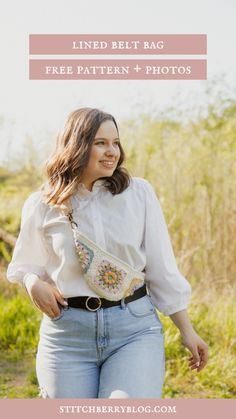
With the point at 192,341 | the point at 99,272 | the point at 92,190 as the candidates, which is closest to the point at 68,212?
the point at 92,190

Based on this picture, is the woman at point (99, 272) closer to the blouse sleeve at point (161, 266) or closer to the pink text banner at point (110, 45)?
the blouse sleeve at point (161, 266)

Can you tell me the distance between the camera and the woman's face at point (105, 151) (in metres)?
2.36

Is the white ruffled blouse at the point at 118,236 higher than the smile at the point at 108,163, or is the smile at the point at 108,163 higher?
the smile at the point at 108,163

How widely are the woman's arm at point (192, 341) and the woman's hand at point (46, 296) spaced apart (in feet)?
1.39

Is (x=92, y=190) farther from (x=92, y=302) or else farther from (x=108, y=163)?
(x=92, y=302)

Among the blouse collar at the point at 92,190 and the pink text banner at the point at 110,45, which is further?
the pink text banner at the point at 110,45

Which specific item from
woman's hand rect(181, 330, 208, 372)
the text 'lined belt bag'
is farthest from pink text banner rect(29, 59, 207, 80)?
woman's hand rect(181, 330, 208, 372)

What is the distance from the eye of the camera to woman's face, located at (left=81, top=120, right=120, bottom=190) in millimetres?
2357

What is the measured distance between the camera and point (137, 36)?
330cm

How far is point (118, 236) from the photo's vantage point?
7.66ft

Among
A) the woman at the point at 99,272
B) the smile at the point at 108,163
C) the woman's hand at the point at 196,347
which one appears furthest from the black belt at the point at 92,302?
the smile at the point at 108,163

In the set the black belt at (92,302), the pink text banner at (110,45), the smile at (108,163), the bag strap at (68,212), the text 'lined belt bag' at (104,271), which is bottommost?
the black belt at (92,302)

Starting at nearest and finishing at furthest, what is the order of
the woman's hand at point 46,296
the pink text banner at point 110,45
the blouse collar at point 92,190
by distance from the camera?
the woman's hand at point 46,296, the blouse collar at point 92,190, the pink text banner at point 110,45

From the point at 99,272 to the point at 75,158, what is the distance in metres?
0.42
